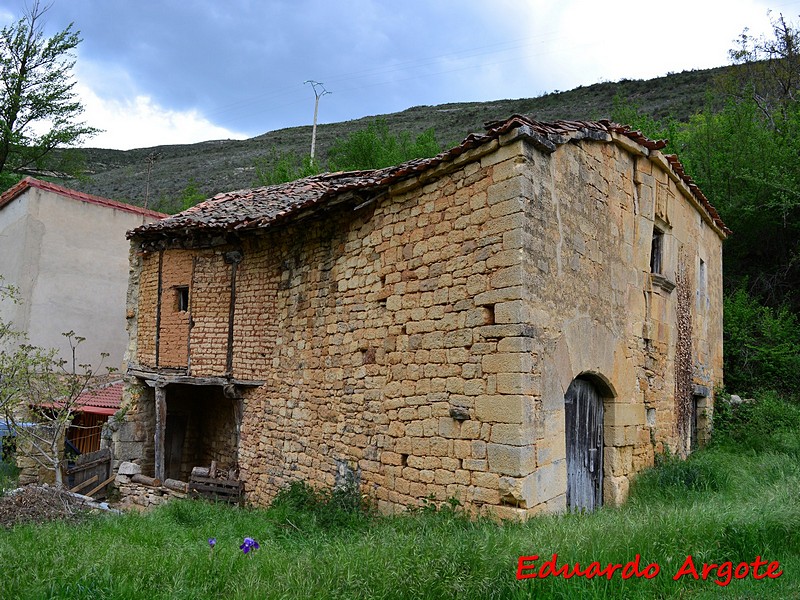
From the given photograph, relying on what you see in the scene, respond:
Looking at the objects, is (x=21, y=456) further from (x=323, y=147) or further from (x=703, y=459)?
(x=323, y=147)

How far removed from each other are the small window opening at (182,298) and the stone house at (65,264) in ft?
→ 16.1

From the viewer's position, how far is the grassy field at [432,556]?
152 inches

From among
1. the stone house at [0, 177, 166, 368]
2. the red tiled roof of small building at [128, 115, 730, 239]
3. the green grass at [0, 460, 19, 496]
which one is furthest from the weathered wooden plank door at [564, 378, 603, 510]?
the stone house at [0, 177, 166, 368]

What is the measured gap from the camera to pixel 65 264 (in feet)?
45.9

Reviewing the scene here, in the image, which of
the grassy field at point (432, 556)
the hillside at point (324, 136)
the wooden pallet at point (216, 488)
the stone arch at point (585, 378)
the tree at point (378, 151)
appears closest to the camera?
the grassy field at point (432, 556)

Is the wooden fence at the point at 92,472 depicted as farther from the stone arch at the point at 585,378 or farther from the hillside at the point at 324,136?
the hillside at the point at 324,136

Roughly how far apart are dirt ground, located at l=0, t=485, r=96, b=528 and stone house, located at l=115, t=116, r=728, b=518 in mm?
2458

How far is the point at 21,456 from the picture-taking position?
1149 centimetres

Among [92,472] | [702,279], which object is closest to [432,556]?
[702,279]

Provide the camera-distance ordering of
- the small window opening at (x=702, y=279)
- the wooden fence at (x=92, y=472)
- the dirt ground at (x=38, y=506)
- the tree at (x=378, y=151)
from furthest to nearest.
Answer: the tree at (x=378, y=151), the wooden fence at (x=92, y=472), the small window opening at (x=702, y=279), the dirt ground at (x=38, y=506)

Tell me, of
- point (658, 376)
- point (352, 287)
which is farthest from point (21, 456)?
point (658, 376)

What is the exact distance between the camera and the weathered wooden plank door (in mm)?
6520

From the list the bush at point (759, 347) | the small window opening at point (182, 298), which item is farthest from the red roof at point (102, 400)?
the bush at point (759, 347)

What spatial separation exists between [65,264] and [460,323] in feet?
38.0
